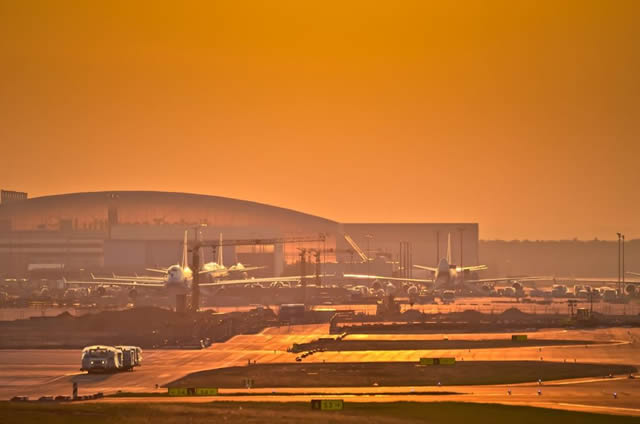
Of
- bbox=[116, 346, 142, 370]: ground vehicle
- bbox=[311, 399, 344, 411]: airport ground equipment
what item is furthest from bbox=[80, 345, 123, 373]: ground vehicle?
bbox=[311, 399, 344, 411]: airport ground equipment

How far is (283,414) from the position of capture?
236 feet

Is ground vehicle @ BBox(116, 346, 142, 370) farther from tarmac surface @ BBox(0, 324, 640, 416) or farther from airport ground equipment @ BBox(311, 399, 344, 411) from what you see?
airport ground equipment @ BBox(311, 399, 344, 411)

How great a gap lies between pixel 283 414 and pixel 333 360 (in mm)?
35510

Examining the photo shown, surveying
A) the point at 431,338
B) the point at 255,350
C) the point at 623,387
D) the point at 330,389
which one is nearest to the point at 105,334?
the point at 255,350

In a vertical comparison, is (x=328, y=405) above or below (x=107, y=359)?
below

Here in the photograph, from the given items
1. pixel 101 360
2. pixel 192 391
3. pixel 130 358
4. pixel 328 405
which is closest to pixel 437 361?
pixel 192 391

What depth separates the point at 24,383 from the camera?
9156cm

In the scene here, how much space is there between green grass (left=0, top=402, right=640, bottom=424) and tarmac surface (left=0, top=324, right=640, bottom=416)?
120 inches

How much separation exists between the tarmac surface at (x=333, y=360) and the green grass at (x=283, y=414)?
3043 mm

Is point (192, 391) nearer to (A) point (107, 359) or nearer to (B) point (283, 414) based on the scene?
(B) point (283, 414)

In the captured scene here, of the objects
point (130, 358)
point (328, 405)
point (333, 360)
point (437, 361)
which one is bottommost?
point (328, 405)

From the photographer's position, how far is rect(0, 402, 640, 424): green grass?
69250 mm

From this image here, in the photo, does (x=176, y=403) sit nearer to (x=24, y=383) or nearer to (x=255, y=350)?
(x=24, y=383)

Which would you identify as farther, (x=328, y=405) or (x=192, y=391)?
(x=192, y=391)
